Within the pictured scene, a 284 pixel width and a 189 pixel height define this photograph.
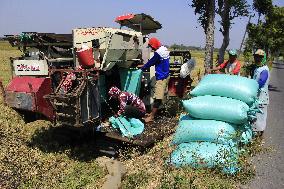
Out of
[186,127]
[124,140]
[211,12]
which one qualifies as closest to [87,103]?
[124,140]

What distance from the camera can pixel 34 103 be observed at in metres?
6.63

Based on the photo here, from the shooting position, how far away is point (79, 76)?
6668mm

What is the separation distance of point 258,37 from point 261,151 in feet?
106

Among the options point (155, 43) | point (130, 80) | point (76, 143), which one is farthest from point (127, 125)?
point (155, 43)

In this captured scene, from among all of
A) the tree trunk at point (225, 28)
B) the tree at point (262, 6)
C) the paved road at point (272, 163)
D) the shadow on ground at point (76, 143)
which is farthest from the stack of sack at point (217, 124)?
the tree at point (262, 6)

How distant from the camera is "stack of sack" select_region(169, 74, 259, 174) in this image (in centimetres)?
Answer: 560

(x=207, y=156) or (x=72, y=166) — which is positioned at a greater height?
(x=207, y=156)

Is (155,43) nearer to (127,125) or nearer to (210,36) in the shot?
(127,125)

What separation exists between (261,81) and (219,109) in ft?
4.95

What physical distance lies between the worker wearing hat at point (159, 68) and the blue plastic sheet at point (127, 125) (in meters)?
0.79

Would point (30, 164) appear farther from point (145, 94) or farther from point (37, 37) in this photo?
point (145, 94)

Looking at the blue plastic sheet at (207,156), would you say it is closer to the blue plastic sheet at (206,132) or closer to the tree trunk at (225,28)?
the blue plastic sheet at (206,132)

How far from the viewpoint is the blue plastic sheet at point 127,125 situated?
276 inches

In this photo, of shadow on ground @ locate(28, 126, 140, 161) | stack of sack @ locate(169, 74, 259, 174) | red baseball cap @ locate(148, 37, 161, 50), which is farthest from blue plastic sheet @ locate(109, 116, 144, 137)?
red baseball cap @ locate(148, 37, 161, 50)
